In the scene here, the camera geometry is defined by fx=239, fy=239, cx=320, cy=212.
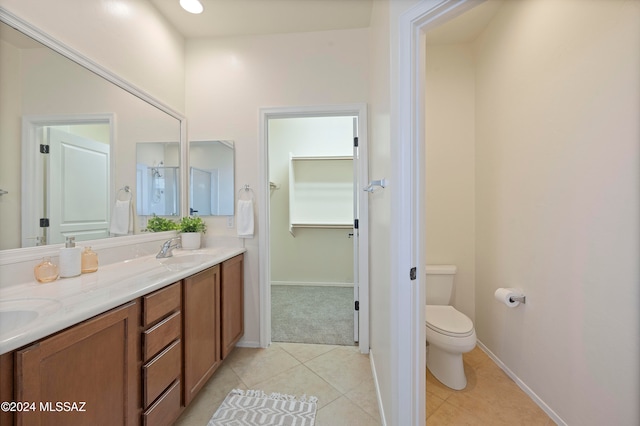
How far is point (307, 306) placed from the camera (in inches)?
115

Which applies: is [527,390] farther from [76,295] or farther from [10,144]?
[10,144]

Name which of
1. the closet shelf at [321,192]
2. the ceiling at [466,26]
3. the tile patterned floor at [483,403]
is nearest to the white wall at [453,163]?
the ceiling at [466,26]

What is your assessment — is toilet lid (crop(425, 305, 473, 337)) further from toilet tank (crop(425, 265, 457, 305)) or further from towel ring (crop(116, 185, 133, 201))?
towel ring (crop(116, 185, 133, 201))

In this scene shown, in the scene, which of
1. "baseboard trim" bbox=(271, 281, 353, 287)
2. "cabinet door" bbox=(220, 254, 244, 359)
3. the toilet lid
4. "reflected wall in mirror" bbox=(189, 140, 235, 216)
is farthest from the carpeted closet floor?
"reflected wall in mirror" bbox=(189, 140, 235, 216)

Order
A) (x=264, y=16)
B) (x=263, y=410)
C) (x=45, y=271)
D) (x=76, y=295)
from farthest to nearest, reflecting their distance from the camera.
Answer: (x=264, y=16) → (x=263, y=410) → (x=45, y=271) → (x=76, y=295)

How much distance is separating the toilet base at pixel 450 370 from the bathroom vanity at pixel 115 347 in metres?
1.53

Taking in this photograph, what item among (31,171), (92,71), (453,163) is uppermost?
(92,71)

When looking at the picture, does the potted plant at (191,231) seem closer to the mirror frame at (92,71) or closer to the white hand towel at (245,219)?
the mirror frame at (92,71)

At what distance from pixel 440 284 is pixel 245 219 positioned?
5.69 feet

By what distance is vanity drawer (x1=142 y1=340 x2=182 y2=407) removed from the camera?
1.03 meters

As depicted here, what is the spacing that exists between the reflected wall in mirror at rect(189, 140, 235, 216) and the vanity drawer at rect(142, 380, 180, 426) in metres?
1.29

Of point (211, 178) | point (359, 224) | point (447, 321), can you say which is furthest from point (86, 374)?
point (447, 321)

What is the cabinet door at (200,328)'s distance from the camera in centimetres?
131

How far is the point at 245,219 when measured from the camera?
2.06m
